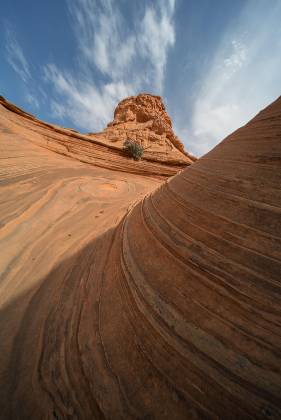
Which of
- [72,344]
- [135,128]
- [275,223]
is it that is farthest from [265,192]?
[135,128]

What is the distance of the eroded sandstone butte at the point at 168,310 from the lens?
0.73m

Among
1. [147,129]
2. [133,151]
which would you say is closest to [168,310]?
[133,151]

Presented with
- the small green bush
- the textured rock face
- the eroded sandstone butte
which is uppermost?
the textured rock face

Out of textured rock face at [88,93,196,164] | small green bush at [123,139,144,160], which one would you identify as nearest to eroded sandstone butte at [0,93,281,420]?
small green bush at [123,139,144,160]

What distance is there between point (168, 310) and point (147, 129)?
46.6 ft

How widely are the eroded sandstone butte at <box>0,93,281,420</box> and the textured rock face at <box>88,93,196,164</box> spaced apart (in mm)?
8780

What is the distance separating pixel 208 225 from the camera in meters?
1.26

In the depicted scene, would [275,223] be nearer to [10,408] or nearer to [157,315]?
[157,315]

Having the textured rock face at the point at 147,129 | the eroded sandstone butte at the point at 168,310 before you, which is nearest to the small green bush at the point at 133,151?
the textured rock face at the point at 147,129

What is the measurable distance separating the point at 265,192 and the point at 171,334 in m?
0.98

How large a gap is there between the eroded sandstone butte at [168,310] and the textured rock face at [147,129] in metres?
8.78

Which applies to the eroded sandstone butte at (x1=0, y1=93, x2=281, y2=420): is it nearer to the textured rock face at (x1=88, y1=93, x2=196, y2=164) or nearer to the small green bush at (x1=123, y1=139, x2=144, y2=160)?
the small green bush at (x1=123, y1=139, x2=144, y2=160)

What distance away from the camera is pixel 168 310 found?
3.22 feet

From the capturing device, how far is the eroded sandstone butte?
727 millimetres
